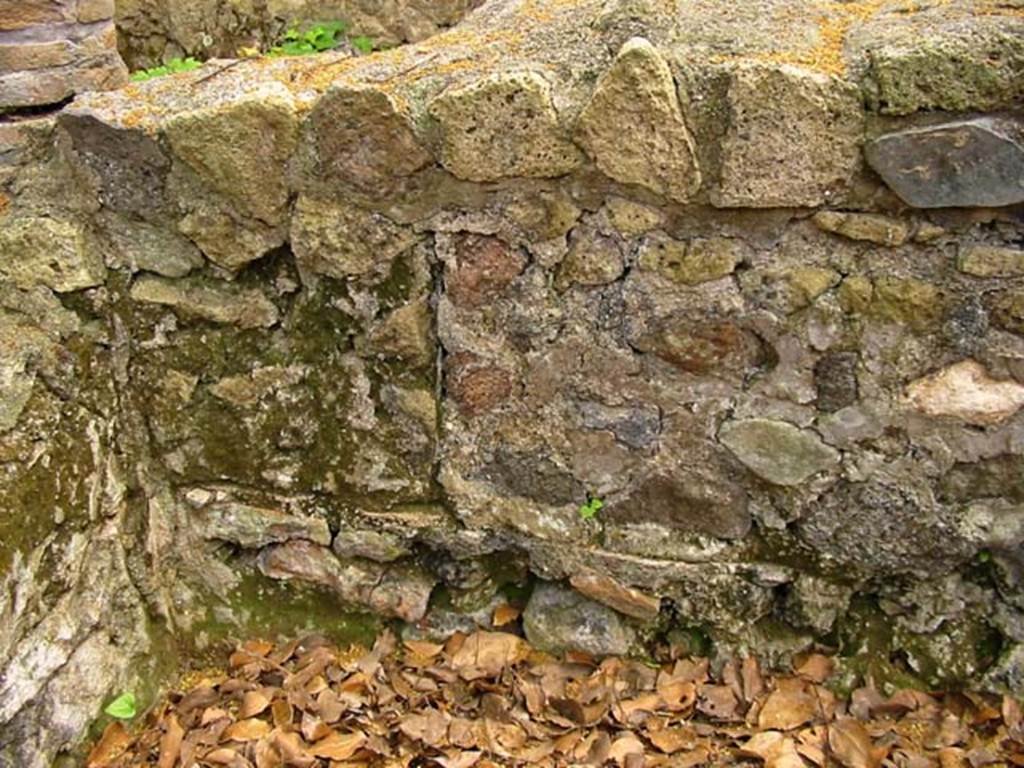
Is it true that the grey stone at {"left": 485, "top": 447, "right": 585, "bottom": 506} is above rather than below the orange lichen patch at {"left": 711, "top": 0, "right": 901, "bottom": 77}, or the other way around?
below

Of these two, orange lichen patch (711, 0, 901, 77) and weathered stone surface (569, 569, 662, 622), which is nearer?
orange lichen patch (711, 0, 901, 77)

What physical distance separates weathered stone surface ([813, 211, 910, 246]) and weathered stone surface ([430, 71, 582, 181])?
0.47m

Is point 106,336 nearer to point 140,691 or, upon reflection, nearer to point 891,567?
point 140,691

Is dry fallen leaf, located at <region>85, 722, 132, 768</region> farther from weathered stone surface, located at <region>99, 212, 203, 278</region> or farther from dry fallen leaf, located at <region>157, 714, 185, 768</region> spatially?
weathered stone surface, located at <region>99, 212, 203, 278</region>

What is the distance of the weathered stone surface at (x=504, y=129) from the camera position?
187 centimetres

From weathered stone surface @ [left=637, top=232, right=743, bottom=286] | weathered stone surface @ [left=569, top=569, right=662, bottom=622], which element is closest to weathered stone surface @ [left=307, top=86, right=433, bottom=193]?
weathered stone surface @ [left=637, top=232, right=743, bottom=286]

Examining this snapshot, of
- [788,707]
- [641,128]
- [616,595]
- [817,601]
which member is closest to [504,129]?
[641,128]

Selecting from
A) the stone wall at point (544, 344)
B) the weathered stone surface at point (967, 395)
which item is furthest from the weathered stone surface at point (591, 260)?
the weathered stone surface at point (967, 395)

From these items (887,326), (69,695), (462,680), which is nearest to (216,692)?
(69,695)

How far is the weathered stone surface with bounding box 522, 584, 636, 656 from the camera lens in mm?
2318

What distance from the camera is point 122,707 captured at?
2.24 metres

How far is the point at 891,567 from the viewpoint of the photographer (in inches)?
82.6

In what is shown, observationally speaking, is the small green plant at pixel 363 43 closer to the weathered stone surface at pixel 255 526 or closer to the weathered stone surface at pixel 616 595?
the weathered stone surface at pixel 255 526

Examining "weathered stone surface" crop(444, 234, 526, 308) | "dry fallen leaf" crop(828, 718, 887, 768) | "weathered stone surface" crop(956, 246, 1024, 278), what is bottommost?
"dry fallen leaf" crop(828, 718, 887, 768)
